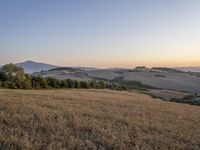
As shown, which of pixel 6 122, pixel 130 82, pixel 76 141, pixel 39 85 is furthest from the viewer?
pixel 130 82

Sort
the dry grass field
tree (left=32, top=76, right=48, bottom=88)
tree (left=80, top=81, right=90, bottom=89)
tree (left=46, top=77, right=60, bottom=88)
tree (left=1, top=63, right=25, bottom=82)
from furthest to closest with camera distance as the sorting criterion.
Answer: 1. tree (left=80, top=81, right=90, bottom=89)
2. tree (left=46, top=77, right=60, bottom=88)
3. tree (left=1, top=63, right=25, bottom=82)
4. tree (left=32, top=76, right=48, bottom=88)
5. the dry grass field

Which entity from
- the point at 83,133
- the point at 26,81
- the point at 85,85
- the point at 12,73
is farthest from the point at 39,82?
the point at 83,133

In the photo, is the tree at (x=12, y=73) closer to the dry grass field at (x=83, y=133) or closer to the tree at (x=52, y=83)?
the tree at (x=52, y=83)

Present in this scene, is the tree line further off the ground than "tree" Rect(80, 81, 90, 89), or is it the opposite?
the tree line

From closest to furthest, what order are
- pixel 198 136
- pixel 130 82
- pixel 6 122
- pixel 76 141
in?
pixel 76 141 < pixel 6 122 < pixel 198 136 < pixel 130 82

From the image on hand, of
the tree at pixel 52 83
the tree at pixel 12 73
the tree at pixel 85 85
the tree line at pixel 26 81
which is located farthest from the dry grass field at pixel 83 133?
the tree at pixel 85 85

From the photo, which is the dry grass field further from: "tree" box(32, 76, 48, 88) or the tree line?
"tree" box(32, 76, 48, 88)

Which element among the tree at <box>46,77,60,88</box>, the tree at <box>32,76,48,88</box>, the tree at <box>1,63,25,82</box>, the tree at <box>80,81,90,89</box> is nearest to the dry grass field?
the tree at <box>32,76,48,88</box>

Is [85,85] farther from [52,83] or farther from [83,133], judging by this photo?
[83,133]

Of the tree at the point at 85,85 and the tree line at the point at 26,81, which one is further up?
the tree line at the point at 26,81

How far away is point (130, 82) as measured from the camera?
102500 millimetres

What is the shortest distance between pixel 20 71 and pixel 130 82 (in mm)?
49707

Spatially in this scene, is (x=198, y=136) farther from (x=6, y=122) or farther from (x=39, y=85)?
(x=39, y=85)

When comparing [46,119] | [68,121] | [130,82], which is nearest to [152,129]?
[68,121]
